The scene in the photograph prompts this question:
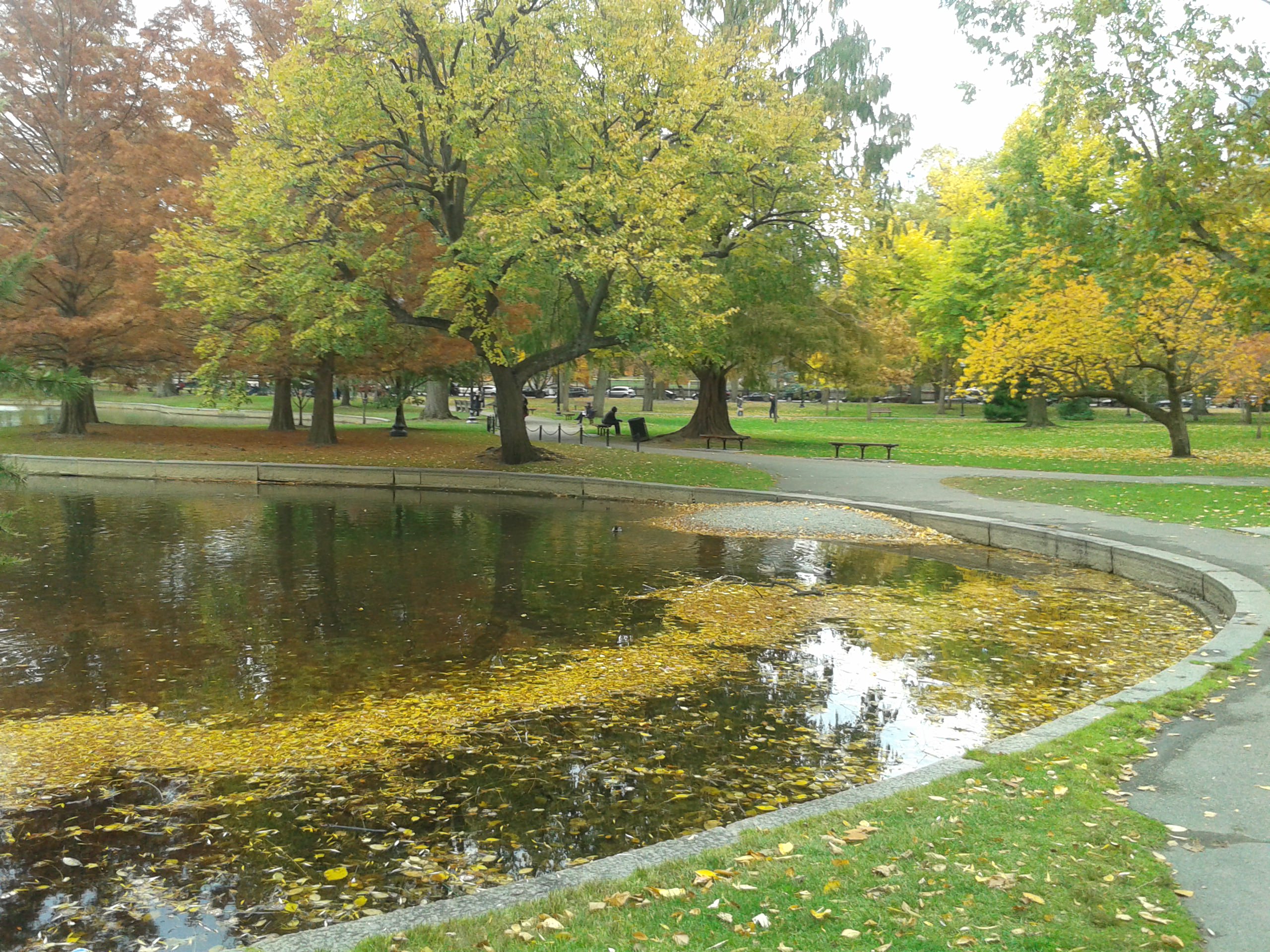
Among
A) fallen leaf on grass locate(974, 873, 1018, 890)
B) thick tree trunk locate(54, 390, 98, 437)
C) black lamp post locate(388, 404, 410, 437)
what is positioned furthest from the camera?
black lamp post locate(388, 404, 410, 437)

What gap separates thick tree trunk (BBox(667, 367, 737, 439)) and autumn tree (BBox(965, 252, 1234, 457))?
8.95 meters

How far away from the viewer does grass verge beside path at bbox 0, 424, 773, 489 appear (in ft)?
76.8

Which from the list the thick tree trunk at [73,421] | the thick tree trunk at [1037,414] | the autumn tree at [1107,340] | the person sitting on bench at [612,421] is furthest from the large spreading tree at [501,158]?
the thick tree trunk at [1037,414]

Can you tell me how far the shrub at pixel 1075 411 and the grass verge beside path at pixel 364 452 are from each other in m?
30.5

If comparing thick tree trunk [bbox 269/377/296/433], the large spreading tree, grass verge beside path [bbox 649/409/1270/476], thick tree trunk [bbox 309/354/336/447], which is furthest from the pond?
thick tree trunk [bbox 269/377/296/433]

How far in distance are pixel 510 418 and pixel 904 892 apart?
70.7ft

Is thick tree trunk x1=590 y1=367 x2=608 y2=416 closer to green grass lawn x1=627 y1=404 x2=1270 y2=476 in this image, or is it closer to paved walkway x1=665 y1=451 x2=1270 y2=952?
green grass lawn x1=627 y1=404 x2=1270 y2=476

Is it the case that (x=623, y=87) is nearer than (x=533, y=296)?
Yes

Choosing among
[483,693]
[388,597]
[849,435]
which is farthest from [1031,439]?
[483,693]

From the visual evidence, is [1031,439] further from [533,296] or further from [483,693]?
[483,693]

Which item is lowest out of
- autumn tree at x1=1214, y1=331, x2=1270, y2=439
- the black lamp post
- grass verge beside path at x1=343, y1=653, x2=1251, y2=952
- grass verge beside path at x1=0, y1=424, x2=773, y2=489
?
grass verge beside path at x1=343, y1=653, x2=1251, y2=952

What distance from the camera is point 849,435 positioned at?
130 feet

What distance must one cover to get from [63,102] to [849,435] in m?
29.6

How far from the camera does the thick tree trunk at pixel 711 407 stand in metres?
34.6
